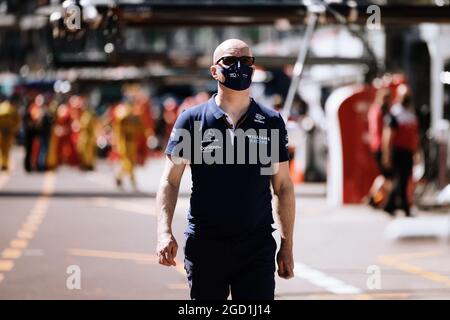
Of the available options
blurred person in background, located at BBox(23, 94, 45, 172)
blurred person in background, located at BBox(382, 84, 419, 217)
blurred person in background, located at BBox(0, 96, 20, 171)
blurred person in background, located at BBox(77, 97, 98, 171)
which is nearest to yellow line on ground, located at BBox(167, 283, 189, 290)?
blurred person in background, located at BBox(382, 84, 419, 217)

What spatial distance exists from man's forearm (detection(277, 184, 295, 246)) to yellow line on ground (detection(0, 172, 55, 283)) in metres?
5.62

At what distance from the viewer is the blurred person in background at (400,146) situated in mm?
17625

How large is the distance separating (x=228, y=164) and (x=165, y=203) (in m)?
0.41

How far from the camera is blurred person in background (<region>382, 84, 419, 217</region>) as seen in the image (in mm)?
17625

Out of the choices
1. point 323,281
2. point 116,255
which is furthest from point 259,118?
point 116,255

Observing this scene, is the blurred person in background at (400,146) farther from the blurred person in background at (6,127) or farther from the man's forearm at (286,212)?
the blurred person in background at (6,127)

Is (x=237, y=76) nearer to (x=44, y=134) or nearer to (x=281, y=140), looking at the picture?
(x=281, y=140)

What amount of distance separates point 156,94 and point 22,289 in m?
67.3

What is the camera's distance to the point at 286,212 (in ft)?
19.7

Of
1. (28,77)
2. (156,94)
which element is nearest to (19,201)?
(28,77)

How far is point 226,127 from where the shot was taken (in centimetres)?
582

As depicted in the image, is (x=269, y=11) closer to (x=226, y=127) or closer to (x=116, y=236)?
(x=116, y=236)

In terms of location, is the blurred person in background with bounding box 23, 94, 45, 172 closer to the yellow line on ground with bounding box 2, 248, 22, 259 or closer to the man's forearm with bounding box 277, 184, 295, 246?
the yellow line on ground with bounding box 2, 248, 22, 259

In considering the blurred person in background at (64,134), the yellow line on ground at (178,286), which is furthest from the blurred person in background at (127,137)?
the yellow line on ground at (178,286)
